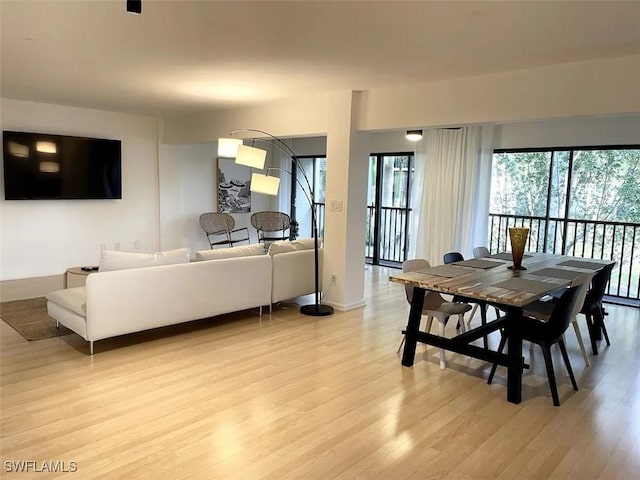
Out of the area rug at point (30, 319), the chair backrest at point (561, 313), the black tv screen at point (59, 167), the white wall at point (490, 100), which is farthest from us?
the black tv screen at point (59, 167)

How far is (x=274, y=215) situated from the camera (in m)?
9.05

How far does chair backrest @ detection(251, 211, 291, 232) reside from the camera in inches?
350

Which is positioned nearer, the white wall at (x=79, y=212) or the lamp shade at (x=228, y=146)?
the lamp shade at (x=228, y=146)

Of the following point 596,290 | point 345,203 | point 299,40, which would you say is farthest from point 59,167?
point 596,290

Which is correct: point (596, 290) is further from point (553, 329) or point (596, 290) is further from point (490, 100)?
point (490, 100)

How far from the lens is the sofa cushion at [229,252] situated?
4.60 meters

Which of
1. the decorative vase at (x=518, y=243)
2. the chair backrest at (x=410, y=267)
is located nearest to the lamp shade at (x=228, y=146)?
the chair backrest at (x=410, y=267)

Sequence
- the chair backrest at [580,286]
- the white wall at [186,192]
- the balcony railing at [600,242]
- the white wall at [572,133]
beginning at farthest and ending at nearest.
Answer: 1. the white wall at [186,192]
2. the balcony railing at [600,242]
3. the white wall at [572,133]
4. the chair backrest at [580,286]

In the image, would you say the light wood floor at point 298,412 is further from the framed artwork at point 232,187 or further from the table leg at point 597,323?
the framed artwork at point 232,187

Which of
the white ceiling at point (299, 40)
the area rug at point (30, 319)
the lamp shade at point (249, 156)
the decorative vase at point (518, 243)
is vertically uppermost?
the white ceiling at point (299, 40)

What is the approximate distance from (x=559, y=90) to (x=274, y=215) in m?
6.00

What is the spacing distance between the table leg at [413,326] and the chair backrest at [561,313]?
924mm

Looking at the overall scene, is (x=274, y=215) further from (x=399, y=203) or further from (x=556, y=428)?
(x=556, y=428)

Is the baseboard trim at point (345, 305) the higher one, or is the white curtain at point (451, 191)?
the white curtain at point (451, 191)
